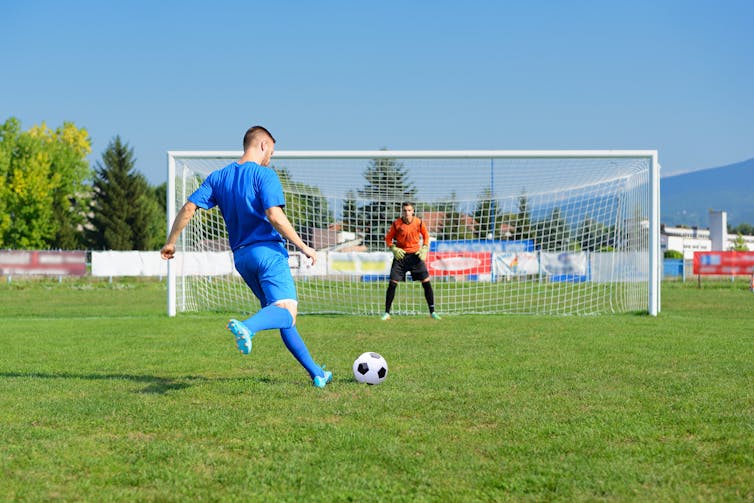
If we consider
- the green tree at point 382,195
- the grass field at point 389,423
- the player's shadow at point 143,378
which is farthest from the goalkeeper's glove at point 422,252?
→ the player's shadow at point 143,378

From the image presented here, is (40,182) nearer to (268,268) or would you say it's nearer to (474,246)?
(474,246)

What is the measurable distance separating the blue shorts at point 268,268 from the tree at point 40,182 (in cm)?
4760

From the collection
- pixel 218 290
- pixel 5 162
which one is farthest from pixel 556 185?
pixel 5 162

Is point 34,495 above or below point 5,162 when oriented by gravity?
below

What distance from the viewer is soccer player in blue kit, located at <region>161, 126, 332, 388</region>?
555cm

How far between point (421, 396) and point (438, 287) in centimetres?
1454

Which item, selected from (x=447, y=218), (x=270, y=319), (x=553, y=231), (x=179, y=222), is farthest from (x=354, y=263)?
(x=270, y=319)

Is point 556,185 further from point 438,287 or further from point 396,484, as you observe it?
point 396,484

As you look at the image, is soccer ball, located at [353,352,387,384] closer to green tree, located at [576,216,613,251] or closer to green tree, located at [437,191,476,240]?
green tree, located at [437,191,476,240]

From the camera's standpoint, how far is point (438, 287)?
19.9 meters

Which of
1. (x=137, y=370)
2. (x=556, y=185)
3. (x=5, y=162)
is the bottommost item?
(x=137, y=370)

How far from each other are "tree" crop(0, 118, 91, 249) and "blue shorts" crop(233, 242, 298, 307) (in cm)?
4760

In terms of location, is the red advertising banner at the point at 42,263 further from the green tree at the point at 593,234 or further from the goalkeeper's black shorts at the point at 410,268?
the green tree at the point at 593,234

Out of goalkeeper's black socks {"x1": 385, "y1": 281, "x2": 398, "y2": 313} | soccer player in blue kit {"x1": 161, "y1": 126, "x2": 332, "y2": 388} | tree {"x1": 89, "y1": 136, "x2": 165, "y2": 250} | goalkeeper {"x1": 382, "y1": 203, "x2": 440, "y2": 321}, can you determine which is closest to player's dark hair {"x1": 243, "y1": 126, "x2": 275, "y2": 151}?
soccer player in blue kit {"x1": 161, "y1": 126, "x2": 332, "y2": 388}
